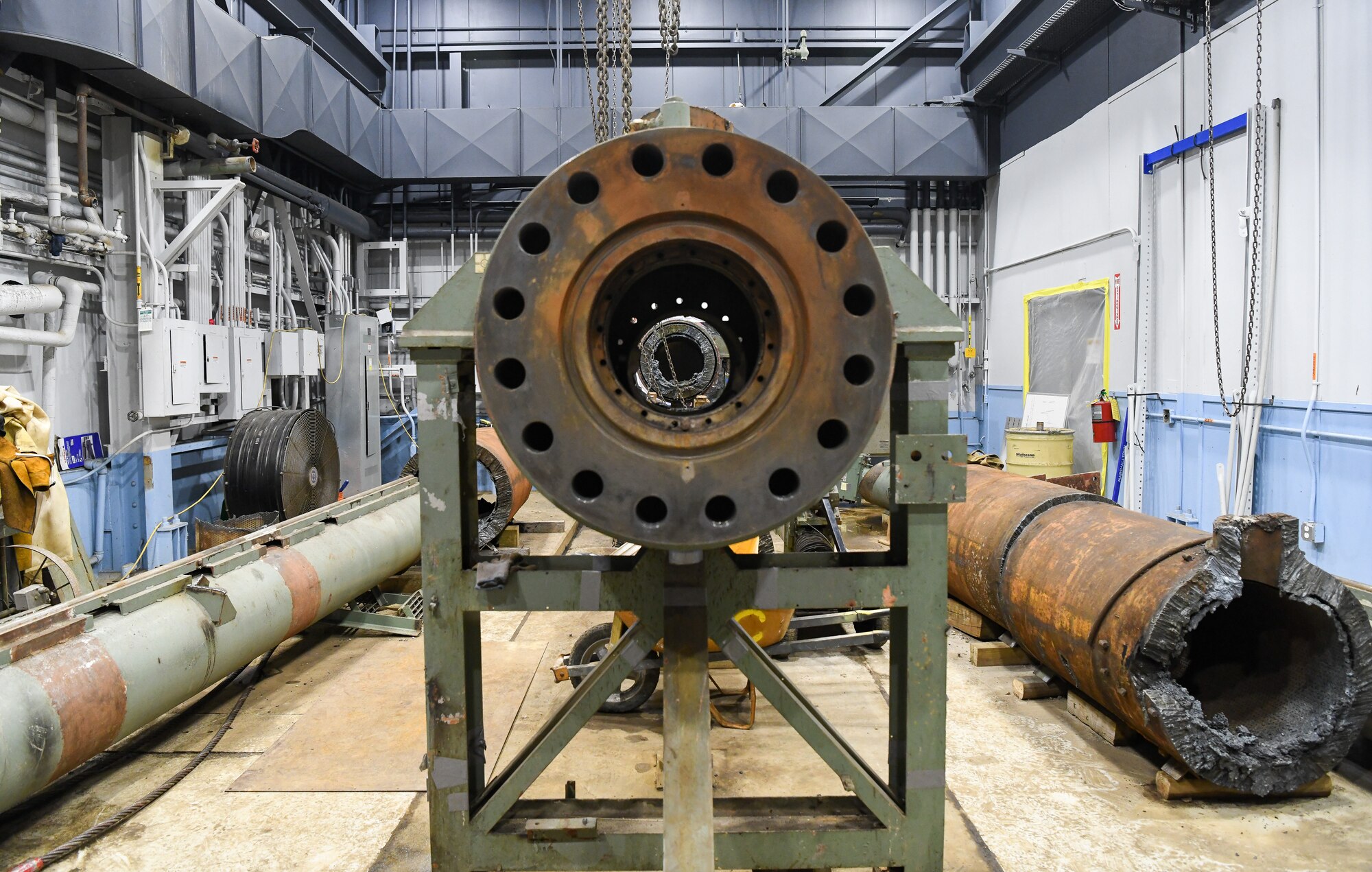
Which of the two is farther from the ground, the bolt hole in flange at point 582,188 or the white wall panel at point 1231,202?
the white wall panel at point 1231,202

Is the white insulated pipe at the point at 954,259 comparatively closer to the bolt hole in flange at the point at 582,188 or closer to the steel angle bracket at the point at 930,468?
the steel angle bracket at the point at 930,468

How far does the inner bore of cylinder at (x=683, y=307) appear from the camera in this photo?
133 centimetres

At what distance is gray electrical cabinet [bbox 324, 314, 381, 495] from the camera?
7098 mm

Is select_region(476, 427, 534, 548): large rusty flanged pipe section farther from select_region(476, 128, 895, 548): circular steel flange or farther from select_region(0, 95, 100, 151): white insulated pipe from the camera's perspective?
select_region(476, 128, 895, 548): circular steel flange

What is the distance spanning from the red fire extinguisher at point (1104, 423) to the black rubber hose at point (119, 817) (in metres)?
6.02

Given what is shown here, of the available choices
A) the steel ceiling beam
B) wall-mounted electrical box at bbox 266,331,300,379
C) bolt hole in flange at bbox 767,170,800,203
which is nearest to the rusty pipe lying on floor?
bolt hole in flange at bbox 767,170,800,203

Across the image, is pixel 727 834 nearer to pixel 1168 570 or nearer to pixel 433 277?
pixel 1168 570

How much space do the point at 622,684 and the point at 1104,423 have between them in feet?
15.7

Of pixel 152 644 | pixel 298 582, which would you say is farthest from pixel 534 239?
pixel 298 582

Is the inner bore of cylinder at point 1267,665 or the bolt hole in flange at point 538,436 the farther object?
the inner bore of cylinder at point 1267,665

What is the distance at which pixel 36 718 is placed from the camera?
2252mm

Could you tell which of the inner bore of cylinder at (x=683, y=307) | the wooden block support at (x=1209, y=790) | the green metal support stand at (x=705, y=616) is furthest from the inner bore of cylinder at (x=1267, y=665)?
the inner bore of cylinder at (x=683, y=307)

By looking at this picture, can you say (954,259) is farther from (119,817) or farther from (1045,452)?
(119,817)

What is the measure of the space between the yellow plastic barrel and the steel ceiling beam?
5.23m
